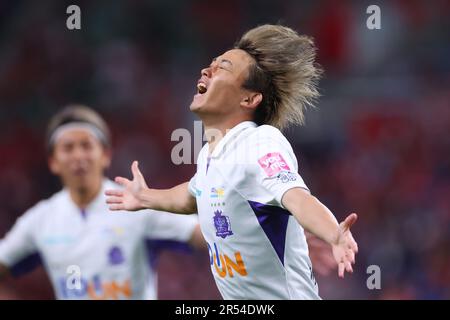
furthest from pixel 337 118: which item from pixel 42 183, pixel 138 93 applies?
pixel 42 183

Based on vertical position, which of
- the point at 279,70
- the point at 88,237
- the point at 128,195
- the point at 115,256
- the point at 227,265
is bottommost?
the point at 115,256

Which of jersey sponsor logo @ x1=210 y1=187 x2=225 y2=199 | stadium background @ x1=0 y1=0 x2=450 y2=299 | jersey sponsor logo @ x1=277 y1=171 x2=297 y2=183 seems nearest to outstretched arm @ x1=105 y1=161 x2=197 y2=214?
jersey sponsor logo @ x1=210 y1=187 x2=225 y2=199

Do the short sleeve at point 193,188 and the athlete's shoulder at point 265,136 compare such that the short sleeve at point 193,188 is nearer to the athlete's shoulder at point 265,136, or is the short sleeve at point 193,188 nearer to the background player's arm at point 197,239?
the athlete's shoulder at point 265,136

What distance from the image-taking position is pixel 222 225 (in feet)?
12.9

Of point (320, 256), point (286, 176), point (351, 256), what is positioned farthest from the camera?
point (320, 256)

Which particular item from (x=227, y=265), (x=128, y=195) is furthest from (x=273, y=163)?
(x=128, y=195)

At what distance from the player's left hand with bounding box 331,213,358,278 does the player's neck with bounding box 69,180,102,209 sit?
10.7 ft

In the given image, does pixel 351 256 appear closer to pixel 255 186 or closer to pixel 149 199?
pixel 255 186

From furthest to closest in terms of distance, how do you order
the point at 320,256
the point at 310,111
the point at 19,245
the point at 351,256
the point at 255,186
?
the point at 310,111 → the point at 19,245 → the point at 320,256 → the point at 255,186 → the point at 351,256

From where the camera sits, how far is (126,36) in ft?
40.0

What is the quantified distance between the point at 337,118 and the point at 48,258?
607 cm

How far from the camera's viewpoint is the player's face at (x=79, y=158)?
6.20 meters

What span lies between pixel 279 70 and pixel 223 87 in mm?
355
